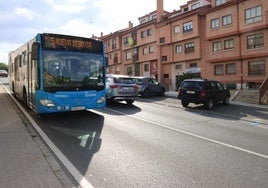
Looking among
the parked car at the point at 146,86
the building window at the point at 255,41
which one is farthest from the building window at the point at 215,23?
the parked car at the point at 146,86

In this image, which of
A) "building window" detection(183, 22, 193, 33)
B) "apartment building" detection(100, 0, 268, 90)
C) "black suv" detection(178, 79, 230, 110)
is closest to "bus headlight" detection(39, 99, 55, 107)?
"black suv" detection(178, 79, 230, 110)

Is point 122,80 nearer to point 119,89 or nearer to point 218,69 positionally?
point 119,89

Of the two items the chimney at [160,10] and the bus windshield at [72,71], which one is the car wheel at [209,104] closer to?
the bus windshield at [72,71]

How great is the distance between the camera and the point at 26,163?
18.2 ft

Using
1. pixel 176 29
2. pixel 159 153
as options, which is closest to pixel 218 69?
pixel 176 29

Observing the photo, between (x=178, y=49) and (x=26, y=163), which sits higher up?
(x=178, y=49)

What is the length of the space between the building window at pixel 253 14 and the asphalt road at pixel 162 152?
24.5 m

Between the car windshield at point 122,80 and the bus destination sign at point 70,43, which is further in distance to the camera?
the car windshield at point 122,80

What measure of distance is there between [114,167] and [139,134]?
10.2 ft

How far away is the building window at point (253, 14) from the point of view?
101 ft

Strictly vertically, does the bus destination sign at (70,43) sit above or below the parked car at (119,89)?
above

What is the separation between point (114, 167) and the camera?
213 inches

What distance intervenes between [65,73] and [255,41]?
2665cm

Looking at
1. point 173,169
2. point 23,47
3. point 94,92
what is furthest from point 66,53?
point 173,169
